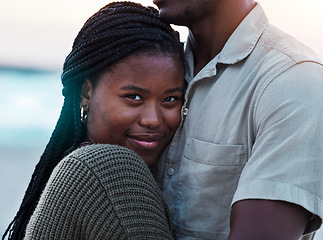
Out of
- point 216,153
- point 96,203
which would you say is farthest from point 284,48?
point 96,203

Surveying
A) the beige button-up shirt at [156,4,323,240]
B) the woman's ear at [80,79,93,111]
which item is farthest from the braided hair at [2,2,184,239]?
the beige button-up shirt at [156,4,323,240]

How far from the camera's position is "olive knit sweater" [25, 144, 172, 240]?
1.58 metres

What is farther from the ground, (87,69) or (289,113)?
(87,69)

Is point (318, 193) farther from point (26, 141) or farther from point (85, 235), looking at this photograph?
point (26, 141)

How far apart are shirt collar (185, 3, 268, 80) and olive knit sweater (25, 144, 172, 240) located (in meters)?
0.53

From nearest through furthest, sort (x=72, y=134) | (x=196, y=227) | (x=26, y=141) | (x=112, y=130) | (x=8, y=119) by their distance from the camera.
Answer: (x=196, y=227) → (x=112, y=130) → (x=72, y=134) → (x=26, y=141) → (x=8, y=119)

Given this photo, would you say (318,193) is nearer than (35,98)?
Yes

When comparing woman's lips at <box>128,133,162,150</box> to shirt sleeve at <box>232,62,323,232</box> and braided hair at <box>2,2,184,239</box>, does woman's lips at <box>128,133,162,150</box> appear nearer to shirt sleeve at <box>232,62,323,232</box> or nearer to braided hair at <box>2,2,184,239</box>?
braided hair at <box>2,2,184,239</box>

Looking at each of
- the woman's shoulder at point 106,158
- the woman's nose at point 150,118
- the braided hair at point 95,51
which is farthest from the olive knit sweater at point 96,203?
the braided hair at point 95,51

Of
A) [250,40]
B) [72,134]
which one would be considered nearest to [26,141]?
[72,134]

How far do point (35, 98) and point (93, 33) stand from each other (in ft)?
26.4

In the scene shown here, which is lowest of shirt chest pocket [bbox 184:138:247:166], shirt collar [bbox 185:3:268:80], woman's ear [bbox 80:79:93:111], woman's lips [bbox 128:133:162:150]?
shirt chest pocket [bbox 184:138:247:166]

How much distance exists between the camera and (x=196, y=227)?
1.87m

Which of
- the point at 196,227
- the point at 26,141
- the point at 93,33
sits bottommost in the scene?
the point at 26,141
